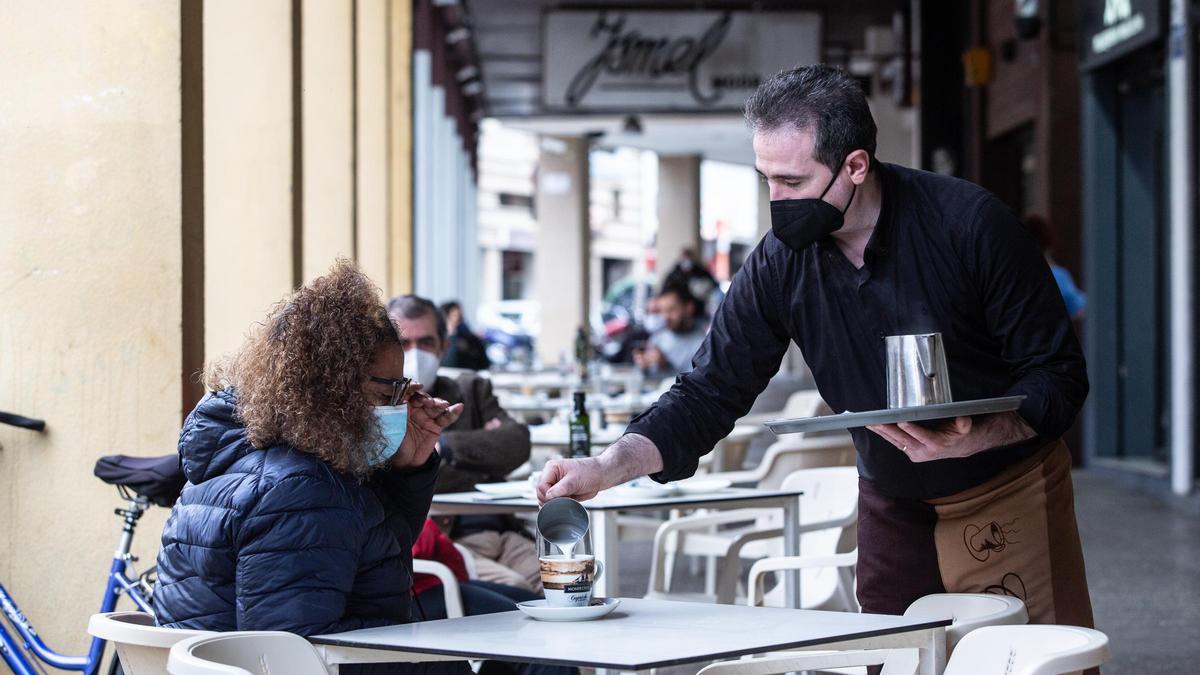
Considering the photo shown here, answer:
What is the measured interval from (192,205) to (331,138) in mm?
4350

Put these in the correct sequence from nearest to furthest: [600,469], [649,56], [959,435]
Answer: [959,435] < [600,469] < [649,56]

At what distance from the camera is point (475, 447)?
4633 millimetres

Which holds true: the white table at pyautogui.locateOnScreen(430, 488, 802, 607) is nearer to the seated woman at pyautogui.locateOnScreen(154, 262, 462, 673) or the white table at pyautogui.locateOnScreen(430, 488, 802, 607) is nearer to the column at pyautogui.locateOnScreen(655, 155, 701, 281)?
the seated woman at pyautogui.locateOnScreen(154, 262, 462, 673)

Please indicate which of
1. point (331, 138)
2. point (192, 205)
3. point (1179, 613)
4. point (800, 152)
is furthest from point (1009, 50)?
point (800, 152)

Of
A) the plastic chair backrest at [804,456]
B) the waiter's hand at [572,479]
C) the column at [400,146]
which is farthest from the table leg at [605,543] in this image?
the column at [400,146]

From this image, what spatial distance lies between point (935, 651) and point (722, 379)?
798mm

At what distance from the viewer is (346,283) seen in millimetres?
2619

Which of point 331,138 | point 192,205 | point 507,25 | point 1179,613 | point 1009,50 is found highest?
point 507,25

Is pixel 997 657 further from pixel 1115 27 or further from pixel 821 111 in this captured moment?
pixel 1115 27

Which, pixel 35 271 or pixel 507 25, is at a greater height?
pixel 507 25

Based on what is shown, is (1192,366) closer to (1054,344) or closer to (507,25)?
(1054,344)

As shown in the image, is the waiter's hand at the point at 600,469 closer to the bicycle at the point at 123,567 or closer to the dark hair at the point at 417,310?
the bicycle at the point at 123,567

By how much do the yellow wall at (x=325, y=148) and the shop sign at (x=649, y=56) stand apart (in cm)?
640

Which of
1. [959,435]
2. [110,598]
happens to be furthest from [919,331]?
[110,598]
